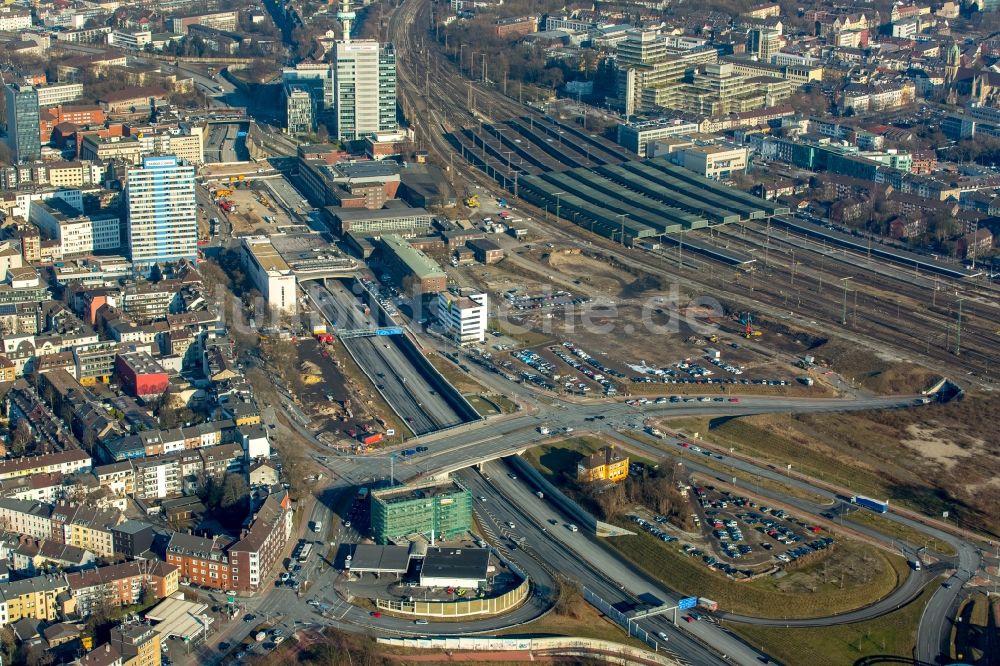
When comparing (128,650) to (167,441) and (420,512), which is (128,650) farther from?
(167,441)

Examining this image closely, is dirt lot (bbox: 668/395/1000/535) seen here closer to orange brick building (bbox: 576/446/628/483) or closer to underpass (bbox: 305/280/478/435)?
orange brick building (bbox: 576/446/628/483)

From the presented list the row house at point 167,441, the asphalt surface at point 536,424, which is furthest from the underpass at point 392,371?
the row house at point 167,441

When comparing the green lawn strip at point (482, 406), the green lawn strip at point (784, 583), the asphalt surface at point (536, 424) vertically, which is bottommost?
the green lawn strip at point (784, 583)

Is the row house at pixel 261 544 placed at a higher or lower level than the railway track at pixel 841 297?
lower

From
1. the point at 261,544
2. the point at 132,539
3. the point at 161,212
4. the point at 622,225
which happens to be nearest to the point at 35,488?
the point at 132,539

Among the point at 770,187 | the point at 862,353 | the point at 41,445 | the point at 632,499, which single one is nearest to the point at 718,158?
the point at 770,187

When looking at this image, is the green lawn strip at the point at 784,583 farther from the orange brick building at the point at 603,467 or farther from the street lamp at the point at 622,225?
the street lamp at the point at 622,225
